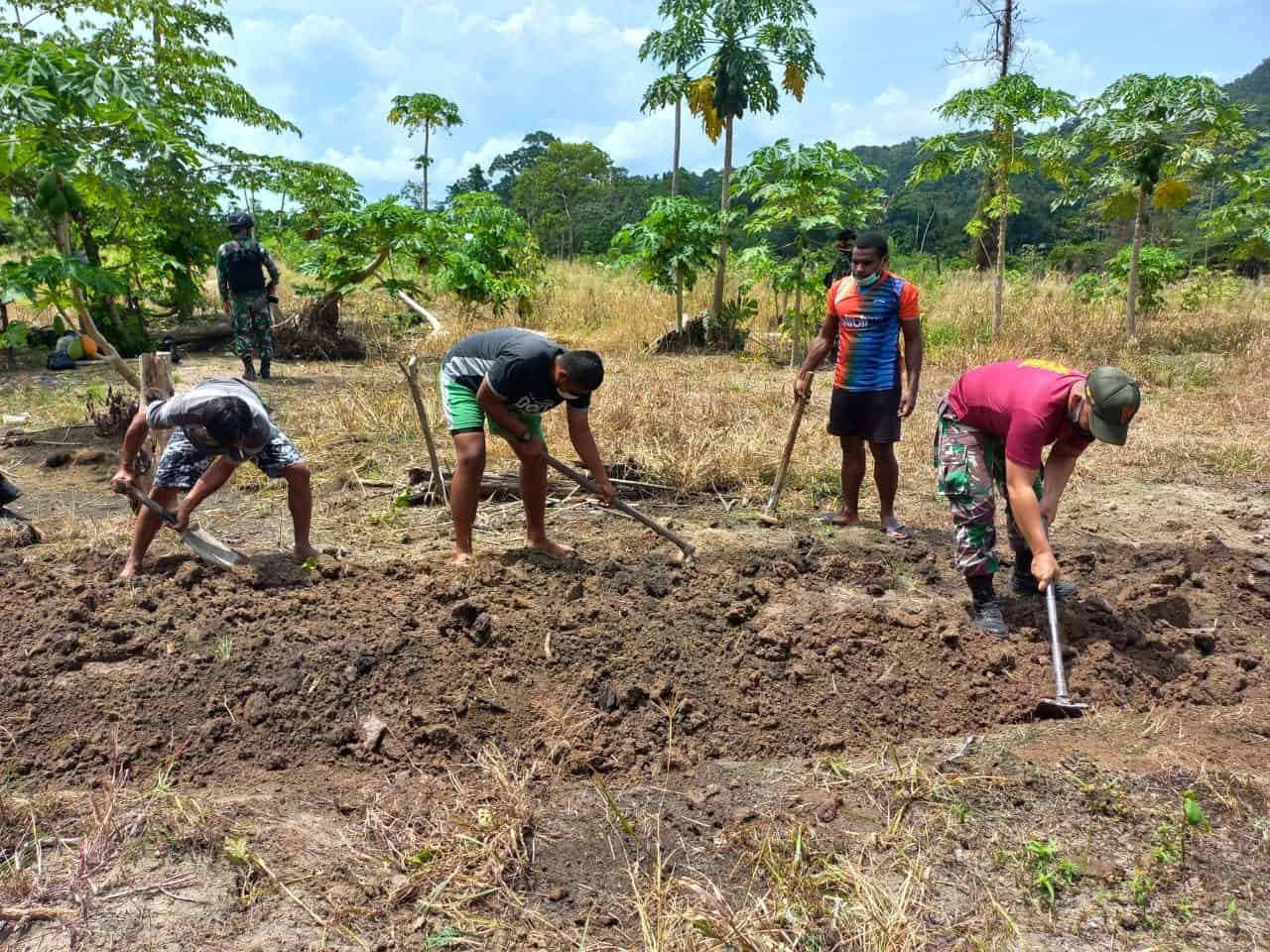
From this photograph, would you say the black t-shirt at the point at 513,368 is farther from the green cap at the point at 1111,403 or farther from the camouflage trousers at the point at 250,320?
the camouflage trousers at the point at 250,320

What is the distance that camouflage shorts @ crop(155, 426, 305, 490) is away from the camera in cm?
396

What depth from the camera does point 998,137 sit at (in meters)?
9.66

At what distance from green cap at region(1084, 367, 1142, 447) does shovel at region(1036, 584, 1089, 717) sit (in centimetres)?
56

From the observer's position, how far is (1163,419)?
7168mm

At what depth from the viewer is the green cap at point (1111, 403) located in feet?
8.89

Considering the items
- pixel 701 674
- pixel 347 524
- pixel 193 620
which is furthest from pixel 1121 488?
pixel 193 620

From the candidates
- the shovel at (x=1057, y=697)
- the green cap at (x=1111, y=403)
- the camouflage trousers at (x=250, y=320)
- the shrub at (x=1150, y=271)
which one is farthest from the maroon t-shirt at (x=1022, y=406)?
the shrub at (x=1150, y=271)

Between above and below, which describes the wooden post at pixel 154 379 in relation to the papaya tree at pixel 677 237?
below

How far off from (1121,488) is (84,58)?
6101mm

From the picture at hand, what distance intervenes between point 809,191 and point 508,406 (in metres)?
6.23

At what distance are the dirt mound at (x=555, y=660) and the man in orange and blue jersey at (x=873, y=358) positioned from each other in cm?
76

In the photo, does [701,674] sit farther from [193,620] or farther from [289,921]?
[193,620]

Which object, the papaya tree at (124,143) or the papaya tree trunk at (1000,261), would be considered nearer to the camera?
the papaya tree at (124,143)

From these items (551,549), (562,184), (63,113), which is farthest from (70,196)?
(562,184)
